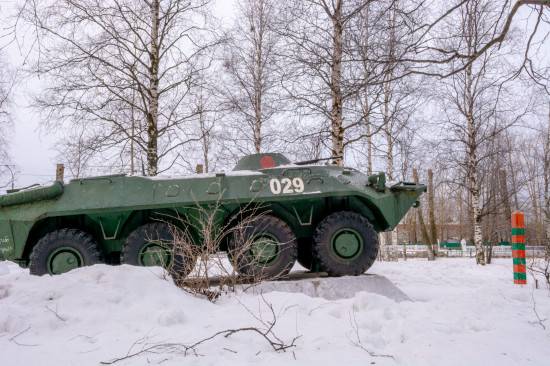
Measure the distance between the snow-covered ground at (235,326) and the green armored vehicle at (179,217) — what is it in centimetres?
129

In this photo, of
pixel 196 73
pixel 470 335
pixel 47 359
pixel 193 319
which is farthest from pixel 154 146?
pixel 470 335

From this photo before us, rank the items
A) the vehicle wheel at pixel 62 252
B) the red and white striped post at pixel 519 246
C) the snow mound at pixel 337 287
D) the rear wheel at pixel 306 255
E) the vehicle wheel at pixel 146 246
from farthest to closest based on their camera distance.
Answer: the rear wheel at pixel 306 255, the red and white striped post at pixel 519 246, the vehicle wheel at pixel 146 246, the vehicle wheel at pixel 62 252, the snow mound at pixel 337 287

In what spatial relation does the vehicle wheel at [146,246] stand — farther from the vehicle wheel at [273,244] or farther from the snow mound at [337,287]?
the snow mound at [337,287]

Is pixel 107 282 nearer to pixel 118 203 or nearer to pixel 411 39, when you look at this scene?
pixel 118 203

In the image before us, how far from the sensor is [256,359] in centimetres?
268

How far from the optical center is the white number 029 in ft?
19.6

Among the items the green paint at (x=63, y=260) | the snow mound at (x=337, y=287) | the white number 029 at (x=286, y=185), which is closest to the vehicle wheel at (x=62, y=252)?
the green paint at (x=63, y=260)

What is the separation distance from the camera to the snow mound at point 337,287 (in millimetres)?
5531

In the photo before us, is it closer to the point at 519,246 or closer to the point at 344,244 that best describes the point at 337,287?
the point at 344,244

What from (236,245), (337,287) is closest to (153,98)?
(236,245)

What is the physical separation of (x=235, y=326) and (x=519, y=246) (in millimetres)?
5222

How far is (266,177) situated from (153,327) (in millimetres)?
3129

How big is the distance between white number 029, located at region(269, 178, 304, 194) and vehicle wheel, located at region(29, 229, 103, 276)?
263cm

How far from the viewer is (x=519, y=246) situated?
21.5 ft
